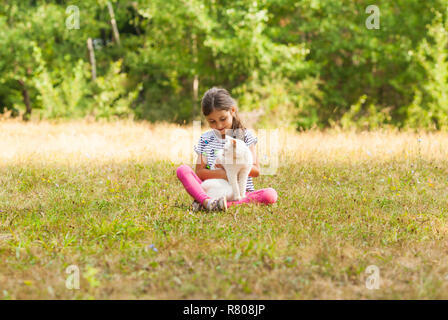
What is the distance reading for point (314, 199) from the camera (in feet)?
18.0

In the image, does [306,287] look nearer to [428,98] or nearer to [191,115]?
[428,98]

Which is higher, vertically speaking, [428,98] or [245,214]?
[428,98]

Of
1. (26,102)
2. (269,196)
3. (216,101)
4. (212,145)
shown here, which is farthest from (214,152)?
(26,102)

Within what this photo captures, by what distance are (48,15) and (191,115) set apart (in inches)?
238

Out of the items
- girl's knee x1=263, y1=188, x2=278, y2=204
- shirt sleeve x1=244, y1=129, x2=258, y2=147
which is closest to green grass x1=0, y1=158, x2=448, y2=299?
girl's knee x1=263, y1=188, x2=278, y2=204

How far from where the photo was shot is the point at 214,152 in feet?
17.6

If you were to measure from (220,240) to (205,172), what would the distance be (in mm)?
1384

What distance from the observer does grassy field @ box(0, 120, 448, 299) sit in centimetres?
323

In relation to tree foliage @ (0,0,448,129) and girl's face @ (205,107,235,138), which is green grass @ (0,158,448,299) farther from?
tree foliage @ (0,0,448,129)

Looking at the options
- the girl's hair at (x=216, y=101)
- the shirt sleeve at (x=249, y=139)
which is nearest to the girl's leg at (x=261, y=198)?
the shirt sleeve at (x=249, y=139)

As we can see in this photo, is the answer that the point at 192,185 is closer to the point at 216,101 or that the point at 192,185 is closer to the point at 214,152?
the point at 214,152

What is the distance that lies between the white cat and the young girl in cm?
9

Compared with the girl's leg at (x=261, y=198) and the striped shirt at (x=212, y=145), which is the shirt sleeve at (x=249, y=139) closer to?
the striped shirt at (x=212, y=145)
